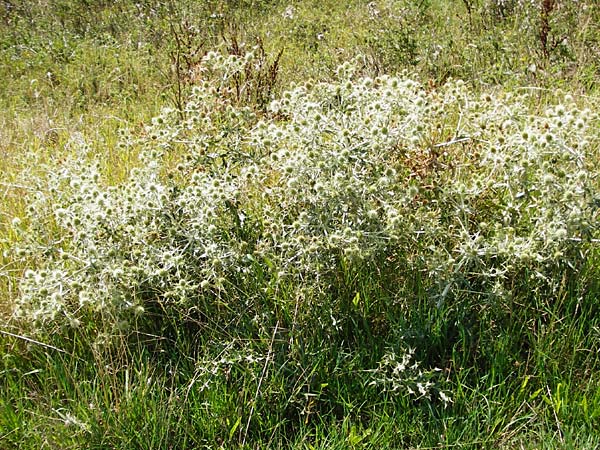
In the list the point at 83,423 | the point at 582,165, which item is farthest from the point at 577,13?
the point at 83,423

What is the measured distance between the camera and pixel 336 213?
10.2 ft

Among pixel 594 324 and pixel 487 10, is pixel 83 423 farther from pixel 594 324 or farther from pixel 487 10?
pixel 487 10

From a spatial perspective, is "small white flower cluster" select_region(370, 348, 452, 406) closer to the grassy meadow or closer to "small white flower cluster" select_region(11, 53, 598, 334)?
the grassy meadow

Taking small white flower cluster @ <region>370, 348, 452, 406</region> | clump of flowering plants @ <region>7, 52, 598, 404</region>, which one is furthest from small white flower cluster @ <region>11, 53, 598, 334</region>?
small white flower cluster @ <region>370, 348, 452, 406</region>

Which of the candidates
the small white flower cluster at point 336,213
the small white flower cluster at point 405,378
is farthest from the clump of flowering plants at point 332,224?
the small white flower cluster at point 405,378

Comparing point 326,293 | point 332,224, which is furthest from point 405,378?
point 332,224

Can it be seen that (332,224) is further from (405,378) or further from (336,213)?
(405,378)

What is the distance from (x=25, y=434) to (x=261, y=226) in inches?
53.4

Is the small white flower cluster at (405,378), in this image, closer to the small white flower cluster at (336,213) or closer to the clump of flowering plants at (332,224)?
the clump of flowering plants at (332,224)

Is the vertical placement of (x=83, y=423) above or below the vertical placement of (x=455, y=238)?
below

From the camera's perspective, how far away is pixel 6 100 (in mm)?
7297

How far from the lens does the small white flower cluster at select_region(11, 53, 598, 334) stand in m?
2.96

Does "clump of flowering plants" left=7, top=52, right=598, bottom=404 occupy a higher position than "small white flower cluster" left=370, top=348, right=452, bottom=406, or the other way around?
"clump of flowering plants" left=7, top=52, right=598, bottom=404

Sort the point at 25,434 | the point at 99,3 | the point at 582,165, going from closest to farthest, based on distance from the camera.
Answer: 1. the point at 25,434
2. the point at 582,165
3. the point at 99,3
